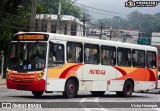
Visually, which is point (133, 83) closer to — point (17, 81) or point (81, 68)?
point (81, 68)

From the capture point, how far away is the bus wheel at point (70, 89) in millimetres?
20580

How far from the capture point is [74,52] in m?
21.2

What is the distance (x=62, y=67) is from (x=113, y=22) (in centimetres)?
13731

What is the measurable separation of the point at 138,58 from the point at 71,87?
612 centimetres

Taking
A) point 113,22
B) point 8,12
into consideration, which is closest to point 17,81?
point 8,12

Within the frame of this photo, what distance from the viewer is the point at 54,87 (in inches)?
781

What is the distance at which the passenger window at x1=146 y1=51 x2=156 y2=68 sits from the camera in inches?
1042

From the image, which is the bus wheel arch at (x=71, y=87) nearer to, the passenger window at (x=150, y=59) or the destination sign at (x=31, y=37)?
the destination sign at (x=31, y=37)

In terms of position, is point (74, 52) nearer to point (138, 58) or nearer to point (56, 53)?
point (56, 53)

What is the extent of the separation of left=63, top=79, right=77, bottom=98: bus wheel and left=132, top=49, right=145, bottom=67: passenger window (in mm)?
5239

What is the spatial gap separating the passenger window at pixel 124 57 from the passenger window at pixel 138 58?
1.51 feet

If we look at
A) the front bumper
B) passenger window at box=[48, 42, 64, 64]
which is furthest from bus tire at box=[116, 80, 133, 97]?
the front bumper

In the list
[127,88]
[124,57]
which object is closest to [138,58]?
[124,57]

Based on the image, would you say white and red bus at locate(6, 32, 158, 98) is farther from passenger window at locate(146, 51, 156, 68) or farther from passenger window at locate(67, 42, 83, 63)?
passenger window at locate(146, 51, 156, 68)
